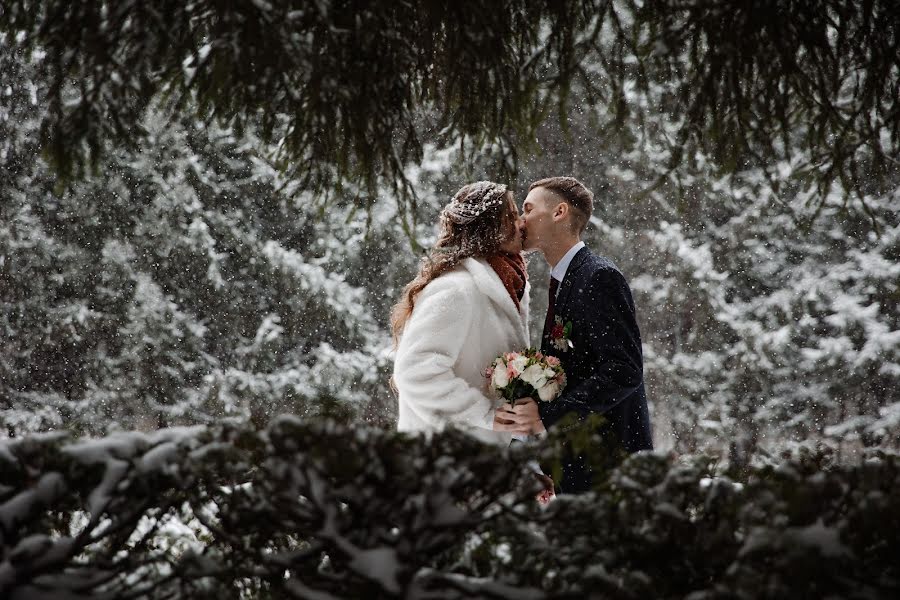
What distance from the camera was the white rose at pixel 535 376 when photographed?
3.21 meters

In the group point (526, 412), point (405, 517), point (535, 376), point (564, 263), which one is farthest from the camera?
point (564, 263)

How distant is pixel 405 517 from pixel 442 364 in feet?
5.47

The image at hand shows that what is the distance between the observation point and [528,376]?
3209mm

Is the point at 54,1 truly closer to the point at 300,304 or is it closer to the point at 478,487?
the point at 478,487

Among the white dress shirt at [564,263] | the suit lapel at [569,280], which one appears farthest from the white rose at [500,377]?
the white dress shirt at [564,263]

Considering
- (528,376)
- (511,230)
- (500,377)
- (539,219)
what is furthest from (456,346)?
(539,219)

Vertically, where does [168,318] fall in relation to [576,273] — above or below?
above

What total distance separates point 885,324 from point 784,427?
2021 mm

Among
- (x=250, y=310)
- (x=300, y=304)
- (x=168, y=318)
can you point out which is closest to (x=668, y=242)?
(x=300, y=304)

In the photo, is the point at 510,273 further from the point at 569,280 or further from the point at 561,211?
the point at 561,211

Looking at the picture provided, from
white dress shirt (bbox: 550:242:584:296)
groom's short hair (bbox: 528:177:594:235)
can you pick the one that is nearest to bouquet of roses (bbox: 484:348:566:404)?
white dress shirt (bbox: 550:242:584:296)

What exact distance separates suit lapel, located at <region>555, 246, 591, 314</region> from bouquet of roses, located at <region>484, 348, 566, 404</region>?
1.21 ft

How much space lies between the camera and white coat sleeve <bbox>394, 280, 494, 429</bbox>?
11.2 feet

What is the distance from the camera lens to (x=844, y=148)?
2744mm
